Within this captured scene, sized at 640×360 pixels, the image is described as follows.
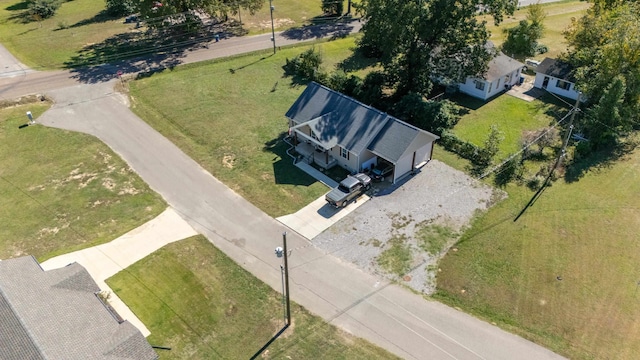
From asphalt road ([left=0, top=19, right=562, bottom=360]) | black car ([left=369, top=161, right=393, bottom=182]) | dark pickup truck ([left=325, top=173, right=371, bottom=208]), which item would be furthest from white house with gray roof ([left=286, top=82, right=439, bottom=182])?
asphalt road ([left=0, top=19, right=562, bottom=360])

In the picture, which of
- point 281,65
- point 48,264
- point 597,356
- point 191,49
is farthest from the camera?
point 191,49

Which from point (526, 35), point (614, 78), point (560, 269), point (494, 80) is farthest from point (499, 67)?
point (560, 269)

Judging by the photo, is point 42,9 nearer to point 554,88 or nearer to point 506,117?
point 506,117

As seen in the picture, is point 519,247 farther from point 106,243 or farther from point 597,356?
point 106,243

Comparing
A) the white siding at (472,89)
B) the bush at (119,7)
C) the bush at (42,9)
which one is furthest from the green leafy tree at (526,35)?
the bush at (42,9)

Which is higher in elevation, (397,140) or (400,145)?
(397,140)

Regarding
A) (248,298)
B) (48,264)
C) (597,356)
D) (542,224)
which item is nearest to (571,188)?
(542,224)
